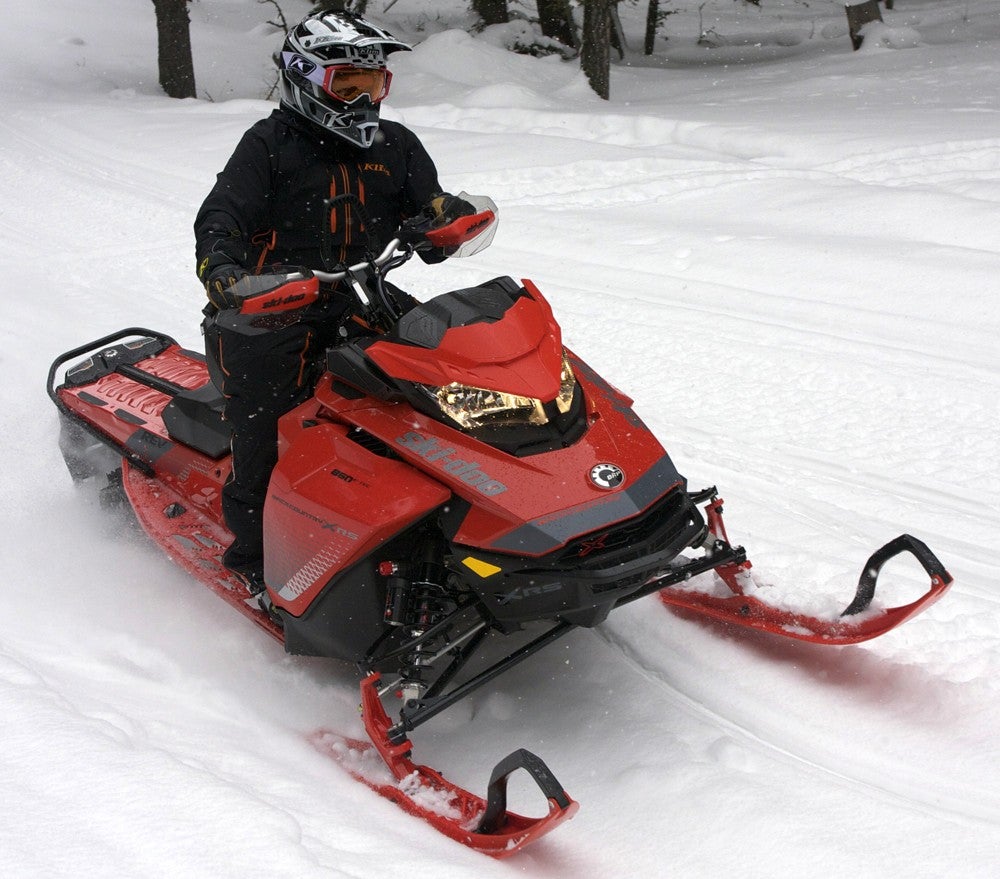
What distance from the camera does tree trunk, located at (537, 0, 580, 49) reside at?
51.4 feet

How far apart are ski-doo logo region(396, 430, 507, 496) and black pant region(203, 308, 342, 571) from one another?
0.60m

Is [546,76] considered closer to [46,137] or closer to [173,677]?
[46,137]

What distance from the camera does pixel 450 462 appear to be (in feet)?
9.19

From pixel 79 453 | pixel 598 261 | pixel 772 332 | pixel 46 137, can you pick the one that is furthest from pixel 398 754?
pixel 46 137

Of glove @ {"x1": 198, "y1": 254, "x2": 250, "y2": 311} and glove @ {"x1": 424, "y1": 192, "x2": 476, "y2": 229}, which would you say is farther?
glove @ {"x1": 424, "y1": 192, "x2": 476, "y2": 229}

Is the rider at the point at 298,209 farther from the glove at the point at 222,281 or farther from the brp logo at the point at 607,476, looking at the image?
the brp logo at the point at 607,476

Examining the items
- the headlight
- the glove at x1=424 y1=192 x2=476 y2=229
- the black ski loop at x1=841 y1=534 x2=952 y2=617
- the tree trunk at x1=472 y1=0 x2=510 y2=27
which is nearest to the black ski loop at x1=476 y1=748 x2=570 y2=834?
the headlight

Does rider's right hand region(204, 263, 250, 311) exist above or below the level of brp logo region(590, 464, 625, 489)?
above

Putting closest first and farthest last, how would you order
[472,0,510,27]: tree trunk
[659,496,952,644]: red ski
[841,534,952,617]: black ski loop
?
1. [659,496,952,644]: red ski
2. [841,534,952,617]: black ski loop
3. [472,0,510,27]: tree trunk

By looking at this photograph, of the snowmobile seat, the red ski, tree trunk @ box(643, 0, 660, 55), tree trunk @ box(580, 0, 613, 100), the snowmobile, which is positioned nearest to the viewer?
the snowmobile

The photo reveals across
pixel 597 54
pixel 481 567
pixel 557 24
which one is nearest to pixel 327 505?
pixel 481 567

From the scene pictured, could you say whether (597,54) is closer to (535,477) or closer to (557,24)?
(557,24)

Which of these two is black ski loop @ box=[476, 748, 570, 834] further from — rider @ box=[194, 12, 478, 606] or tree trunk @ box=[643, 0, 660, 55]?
tree trunk @ box=[643, 0, 660, 55]

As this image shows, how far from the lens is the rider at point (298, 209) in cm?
318
